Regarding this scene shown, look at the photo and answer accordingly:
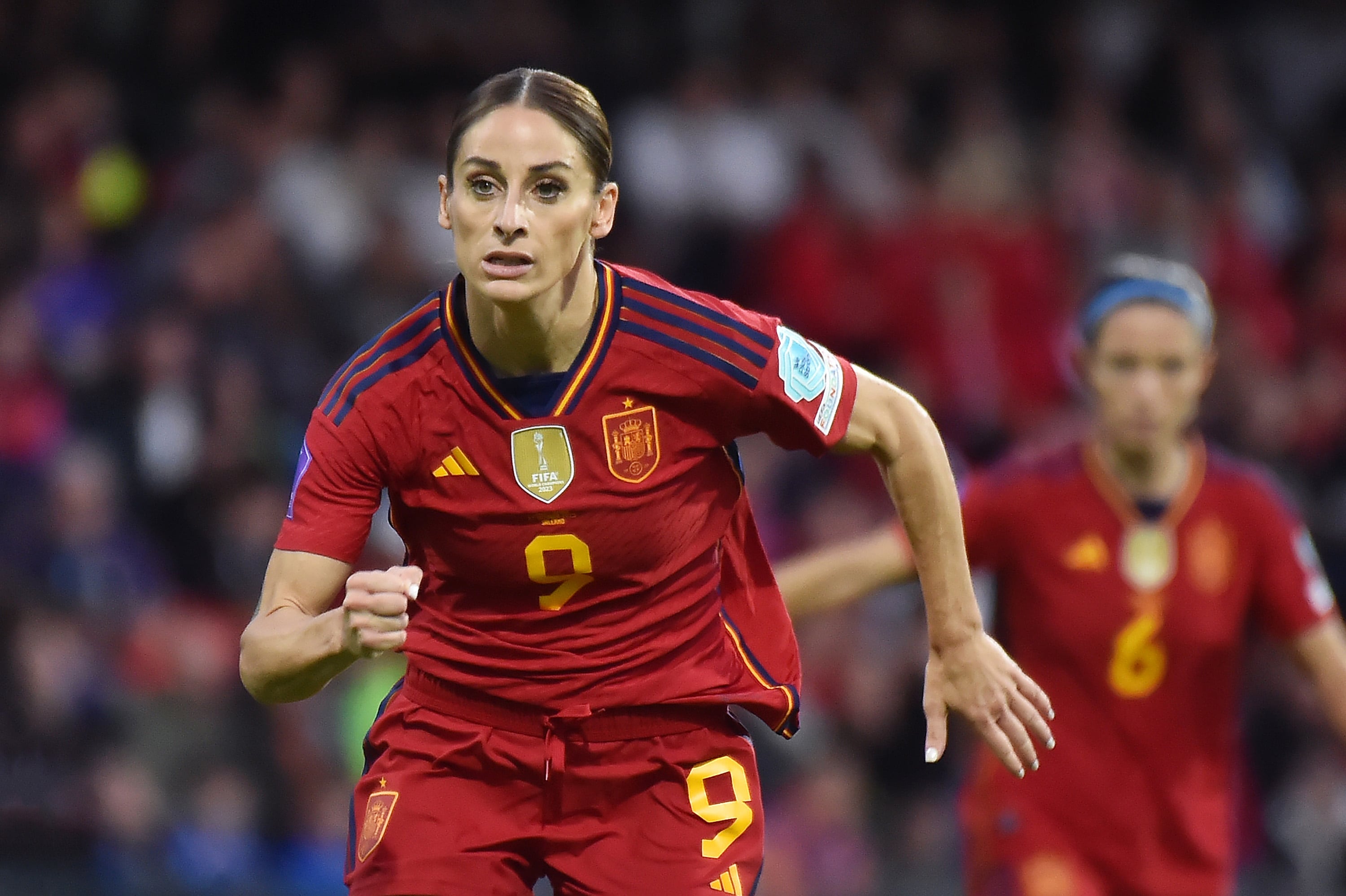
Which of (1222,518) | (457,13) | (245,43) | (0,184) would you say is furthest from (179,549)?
(1222,518)

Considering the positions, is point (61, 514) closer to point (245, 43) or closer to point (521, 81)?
point (245, 43)

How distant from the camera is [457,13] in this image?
10.4 m

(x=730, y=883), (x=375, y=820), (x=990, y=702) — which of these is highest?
(x=990, y=702)

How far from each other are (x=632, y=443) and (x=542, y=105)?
0.68 metres

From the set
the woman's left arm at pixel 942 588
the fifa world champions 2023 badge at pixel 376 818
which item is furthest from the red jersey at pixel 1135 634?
the fifa world champions 2023 badge at pixel 376 818

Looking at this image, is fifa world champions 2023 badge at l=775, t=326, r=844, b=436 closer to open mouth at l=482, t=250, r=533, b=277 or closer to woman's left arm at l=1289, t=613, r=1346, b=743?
open mouth at l=482, t=250, r=533, b=277

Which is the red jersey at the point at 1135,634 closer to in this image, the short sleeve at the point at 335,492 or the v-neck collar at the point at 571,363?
the v-neck collar at the point at 571,363

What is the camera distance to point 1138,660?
201 inches

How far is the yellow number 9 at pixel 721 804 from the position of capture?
12.8ft

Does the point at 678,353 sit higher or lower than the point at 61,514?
lower

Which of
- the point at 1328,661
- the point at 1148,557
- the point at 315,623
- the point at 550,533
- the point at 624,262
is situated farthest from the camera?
the point at 624,262

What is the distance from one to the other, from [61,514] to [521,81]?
468cm

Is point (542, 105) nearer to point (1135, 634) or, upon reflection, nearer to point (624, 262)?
point (1135, 634)

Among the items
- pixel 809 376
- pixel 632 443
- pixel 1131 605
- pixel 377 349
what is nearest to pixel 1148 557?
pixel 1131 605
